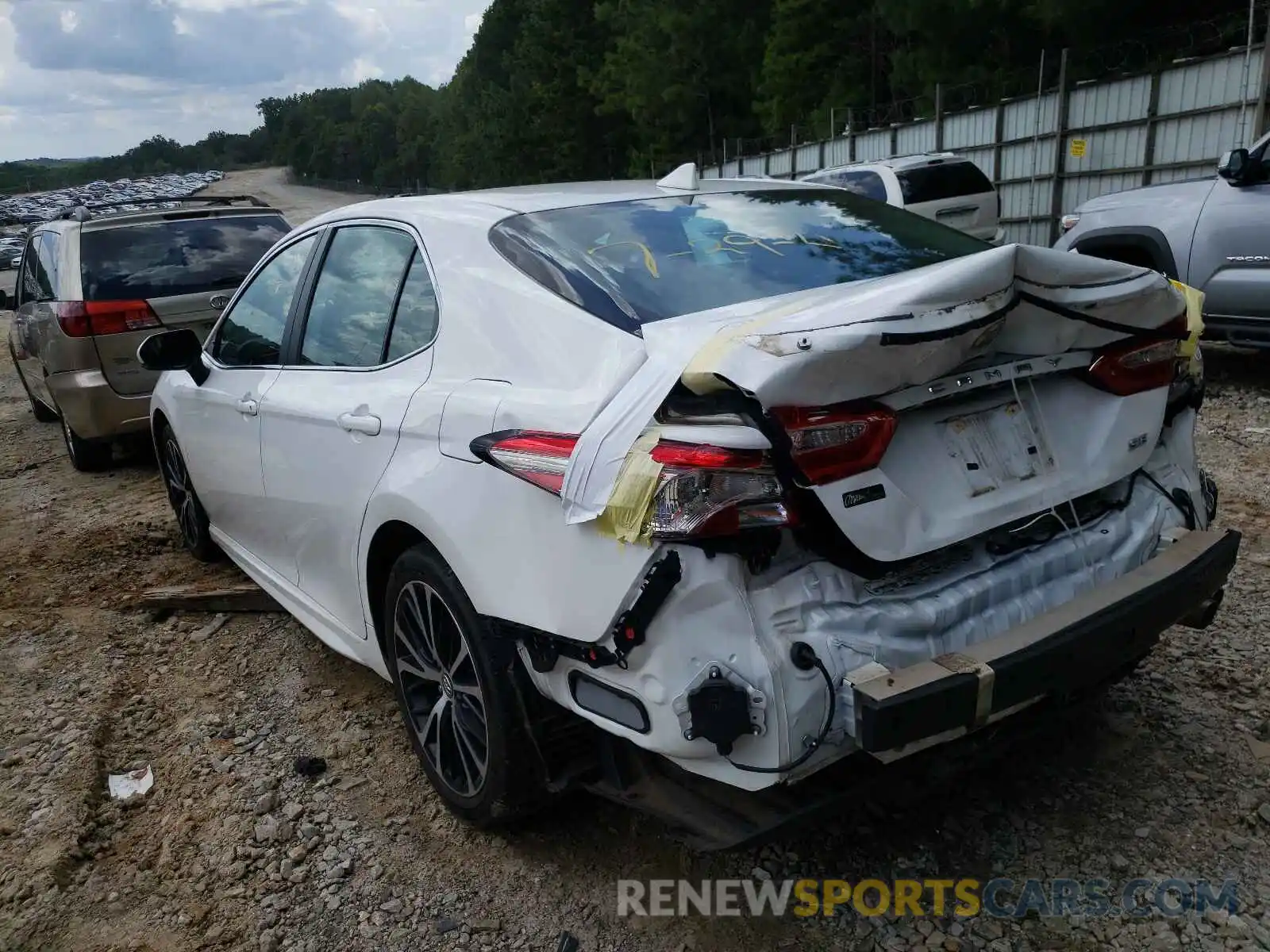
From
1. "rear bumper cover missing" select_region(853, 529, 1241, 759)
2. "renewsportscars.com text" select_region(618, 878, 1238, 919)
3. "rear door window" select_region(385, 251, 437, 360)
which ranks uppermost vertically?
"rear door window" select_region(385, 251, 437, 360)

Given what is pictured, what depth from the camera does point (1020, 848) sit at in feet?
8.49

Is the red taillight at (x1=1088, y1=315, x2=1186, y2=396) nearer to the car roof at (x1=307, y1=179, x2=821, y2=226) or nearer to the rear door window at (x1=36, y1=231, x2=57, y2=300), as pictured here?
the car roof at (x1=307, y1=179, x2=821, y2=226)

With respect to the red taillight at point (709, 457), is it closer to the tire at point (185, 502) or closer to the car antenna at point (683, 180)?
the car antenna at point (683, 180)

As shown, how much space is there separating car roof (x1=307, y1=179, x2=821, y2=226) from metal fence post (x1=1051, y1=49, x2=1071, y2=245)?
42.8 feet

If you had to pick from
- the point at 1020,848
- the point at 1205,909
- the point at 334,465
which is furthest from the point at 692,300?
the point at 1205,909

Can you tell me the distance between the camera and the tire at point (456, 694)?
2.46m

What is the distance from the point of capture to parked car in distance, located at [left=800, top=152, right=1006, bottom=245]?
1221 centimetres

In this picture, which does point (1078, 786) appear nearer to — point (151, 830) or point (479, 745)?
point (479, 745)

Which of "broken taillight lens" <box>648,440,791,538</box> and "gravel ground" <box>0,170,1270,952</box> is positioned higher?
"broken taillight lens" <box>648,440,791,538</box>

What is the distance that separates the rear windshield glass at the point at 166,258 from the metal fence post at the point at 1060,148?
11.8 m

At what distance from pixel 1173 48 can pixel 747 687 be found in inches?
754

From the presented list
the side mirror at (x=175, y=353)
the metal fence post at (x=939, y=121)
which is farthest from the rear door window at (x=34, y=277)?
the metal fence post at (x=939, y=121)

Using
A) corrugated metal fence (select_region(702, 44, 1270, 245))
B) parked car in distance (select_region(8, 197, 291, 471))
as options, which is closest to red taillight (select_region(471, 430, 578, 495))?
parked car in distance (select_region(8, 197, 291, 471))

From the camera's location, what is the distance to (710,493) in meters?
1.96
